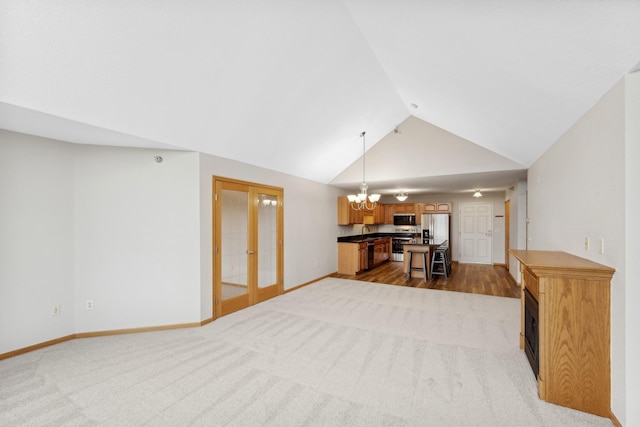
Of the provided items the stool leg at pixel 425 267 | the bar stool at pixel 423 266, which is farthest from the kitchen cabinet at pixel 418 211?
the stool leg at pixel 425 267

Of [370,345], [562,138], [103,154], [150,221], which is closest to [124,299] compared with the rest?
[150,221]

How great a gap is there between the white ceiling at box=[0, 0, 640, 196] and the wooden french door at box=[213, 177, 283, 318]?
720 millimetres

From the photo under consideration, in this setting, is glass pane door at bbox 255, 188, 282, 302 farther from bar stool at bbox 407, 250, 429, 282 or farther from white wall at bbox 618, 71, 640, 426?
white wall at bbox 618, 71, 640, 426

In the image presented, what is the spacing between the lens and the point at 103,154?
3479 millimetres

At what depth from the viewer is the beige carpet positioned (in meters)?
1.96

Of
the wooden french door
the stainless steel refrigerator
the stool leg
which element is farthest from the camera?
the stainless steel refrigerator

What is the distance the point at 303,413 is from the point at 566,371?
6.71 ft

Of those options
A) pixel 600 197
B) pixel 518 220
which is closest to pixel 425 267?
pixel 518 220

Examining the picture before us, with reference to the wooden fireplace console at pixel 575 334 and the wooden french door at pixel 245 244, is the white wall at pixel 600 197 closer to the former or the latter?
the wooden fireplace console at pixel 575 334

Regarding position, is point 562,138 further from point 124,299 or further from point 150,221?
point 124,299

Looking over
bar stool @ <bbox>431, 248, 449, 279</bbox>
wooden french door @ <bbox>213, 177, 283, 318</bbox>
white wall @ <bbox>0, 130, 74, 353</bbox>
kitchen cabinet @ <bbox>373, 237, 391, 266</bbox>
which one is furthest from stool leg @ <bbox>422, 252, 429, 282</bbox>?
white wall @ <bbox>0, 130, 74, 353</bbox>

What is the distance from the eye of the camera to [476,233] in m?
8.98

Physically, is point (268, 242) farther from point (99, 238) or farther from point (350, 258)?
point (350, 258)

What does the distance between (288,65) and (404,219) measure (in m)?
7.63
